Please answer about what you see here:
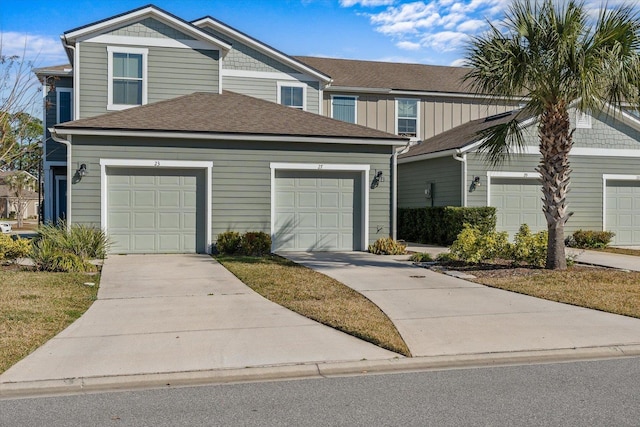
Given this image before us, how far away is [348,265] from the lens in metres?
14.4

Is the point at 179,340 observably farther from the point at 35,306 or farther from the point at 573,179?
the point at 573,179

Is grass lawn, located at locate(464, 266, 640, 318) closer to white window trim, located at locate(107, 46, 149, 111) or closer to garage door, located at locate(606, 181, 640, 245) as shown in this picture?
garage door, located at locate(606, 181, 640, 245)

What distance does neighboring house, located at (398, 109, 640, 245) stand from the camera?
19844 millimetres

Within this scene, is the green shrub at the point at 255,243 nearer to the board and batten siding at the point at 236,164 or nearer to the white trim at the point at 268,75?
the board and batten siding at the point at 236,164

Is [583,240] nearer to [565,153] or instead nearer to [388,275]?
[565,153]

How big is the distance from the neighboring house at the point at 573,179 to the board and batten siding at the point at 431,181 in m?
0.03

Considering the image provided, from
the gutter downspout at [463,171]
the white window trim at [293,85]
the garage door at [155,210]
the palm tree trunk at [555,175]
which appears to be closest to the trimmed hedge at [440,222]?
the gutter downspout at [463,171]

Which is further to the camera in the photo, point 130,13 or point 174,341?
point 130,13

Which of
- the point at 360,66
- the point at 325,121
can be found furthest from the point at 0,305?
the point at 360,66

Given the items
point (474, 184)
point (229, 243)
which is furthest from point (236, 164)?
point (474, 184)

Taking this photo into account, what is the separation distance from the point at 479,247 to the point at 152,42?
11.6 m

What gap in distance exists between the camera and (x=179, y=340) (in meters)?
7.34

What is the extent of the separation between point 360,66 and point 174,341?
23161mm

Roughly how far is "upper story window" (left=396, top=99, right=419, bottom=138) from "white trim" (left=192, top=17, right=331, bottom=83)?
4.83 meters
